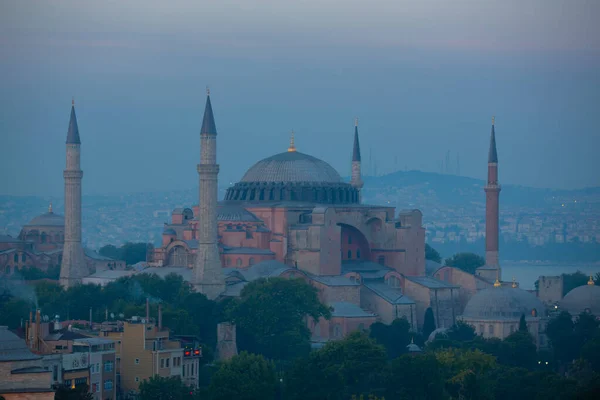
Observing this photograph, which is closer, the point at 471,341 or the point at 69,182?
the point at 471,341

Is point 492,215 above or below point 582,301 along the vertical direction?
above

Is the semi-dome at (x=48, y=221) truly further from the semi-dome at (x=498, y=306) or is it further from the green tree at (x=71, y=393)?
the green tree at (x=71, y=393)

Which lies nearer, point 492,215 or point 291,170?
point 291,170

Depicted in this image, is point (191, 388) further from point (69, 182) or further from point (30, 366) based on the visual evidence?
point (69, 182)

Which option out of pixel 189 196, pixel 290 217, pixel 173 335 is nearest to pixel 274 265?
pixel 290 217

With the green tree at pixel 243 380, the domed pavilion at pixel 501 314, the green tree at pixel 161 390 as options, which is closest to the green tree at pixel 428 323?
the domed pavilion at pixel 501 314

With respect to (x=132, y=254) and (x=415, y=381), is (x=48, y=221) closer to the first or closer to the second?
(x=132, y=254)

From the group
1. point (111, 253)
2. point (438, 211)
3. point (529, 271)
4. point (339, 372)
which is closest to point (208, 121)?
point (339, 372)
